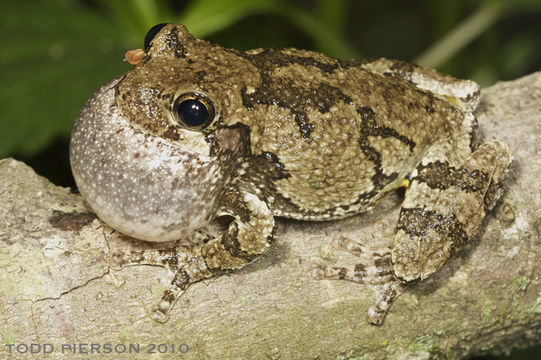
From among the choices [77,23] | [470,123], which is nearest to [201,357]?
[470,123]

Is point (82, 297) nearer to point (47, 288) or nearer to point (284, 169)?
point (47, 288)

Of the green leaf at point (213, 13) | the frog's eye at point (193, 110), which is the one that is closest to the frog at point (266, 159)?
the frog's eye at point (193, 110)

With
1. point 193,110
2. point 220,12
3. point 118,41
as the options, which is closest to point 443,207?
point 193,110

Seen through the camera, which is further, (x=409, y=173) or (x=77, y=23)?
(x=77, y=23)

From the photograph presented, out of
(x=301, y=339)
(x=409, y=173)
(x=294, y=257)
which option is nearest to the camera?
(x=301, y=339)

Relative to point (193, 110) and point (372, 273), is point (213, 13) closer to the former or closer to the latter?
point (193, 110)

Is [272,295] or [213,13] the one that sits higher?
[213,13]
